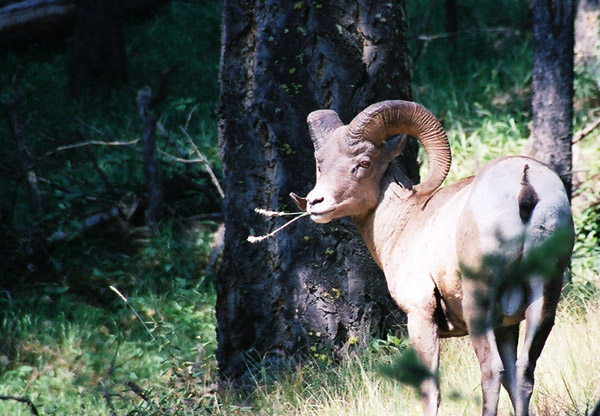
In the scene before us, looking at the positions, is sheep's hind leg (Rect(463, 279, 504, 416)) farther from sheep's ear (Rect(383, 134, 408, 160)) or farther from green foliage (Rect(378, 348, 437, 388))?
Answer: green foliage (Rect(378, 348, 437, 388))

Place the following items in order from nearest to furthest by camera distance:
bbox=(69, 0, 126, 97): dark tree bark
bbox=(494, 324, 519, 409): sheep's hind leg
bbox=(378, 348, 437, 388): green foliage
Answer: bbox=(378, 348, 437, 388): green foliage → bbox=(494, 324, 519, 409): sheep's hind leg → bbox=(69, 0, 126, 97): dark tree bark

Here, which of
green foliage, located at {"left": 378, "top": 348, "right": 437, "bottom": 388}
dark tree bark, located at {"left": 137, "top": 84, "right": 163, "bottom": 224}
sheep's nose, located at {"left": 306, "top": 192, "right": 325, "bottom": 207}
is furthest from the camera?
dark tree bark, located at {"left": 137, "top": 84, "right": 163, "bottom": 224}

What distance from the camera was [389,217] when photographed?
450 centimetres

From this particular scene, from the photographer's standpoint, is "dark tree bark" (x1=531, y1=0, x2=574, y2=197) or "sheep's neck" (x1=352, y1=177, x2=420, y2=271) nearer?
"sheep's neck" (x1=352, y1=177, x2=420, y2=271)

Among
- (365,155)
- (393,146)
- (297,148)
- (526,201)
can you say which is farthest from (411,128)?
(297,148)

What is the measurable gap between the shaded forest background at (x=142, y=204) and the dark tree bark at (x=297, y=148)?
0.36m

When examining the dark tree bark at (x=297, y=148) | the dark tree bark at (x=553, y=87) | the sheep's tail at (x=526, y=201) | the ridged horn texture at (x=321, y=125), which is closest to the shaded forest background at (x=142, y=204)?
the dark tree bark at (x=297, y=148)

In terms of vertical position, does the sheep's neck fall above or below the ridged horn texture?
below

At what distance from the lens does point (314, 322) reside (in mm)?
6152

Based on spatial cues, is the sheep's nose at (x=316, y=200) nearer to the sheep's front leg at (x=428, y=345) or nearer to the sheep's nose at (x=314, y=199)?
the sheep's nose at (x=314, y=199)

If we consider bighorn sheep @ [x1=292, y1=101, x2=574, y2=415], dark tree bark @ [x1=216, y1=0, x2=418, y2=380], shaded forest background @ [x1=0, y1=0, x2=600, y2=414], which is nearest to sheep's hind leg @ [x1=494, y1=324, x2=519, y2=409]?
bighorn sheep @ [x1=292, y1=101, x2=574, y2=415]

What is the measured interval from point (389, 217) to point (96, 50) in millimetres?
9830

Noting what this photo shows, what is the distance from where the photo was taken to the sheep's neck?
448 centimetres

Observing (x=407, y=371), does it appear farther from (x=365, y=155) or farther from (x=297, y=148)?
(x=297, y=148)
